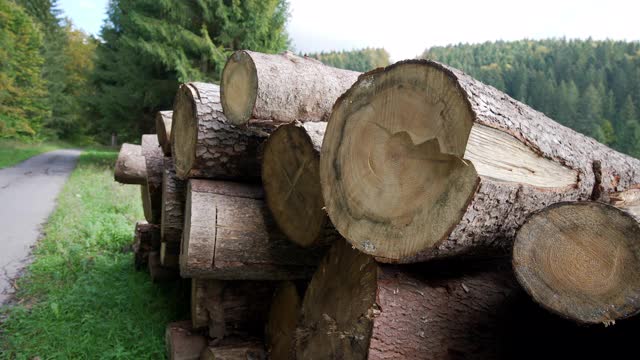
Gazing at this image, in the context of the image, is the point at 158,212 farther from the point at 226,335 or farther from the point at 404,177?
the point at 404,177

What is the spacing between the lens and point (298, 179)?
2.07 meters

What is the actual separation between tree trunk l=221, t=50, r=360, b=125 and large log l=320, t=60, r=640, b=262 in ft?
2.28

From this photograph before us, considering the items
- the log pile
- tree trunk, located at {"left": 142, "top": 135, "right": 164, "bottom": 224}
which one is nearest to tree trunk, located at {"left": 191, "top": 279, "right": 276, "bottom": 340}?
the log pile

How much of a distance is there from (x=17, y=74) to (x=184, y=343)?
17.7 meters

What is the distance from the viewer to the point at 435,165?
1.34 metres

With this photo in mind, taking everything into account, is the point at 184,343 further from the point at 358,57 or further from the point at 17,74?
the point at 358,57

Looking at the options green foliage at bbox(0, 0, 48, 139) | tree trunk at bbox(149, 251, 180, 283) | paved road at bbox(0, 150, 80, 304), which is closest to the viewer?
tree trunk at bbox(149, 251, 180, 283)

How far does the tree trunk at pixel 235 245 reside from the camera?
2137mm

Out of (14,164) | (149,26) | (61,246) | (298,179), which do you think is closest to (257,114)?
(298,179)

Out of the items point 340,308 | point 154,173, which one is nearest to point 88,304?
point 154,173

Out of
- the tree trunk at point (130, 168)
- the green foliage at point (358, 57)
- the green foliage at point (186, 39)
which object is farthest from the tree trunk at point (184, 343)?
the green foliage at point (358, 57)

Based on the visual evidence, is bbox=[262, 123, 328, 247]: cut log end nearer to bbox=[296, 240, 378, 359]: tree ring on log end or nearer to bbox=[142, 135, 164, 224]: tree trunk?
bbox=[296, 240, 378, 359]: tree ring on log end

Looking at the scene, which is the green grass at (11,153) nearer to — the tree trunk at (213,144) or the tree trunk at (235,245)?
the tree trunk at (213,144)

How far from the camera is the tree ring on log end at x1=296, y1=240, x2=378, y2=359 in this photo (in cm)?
153
